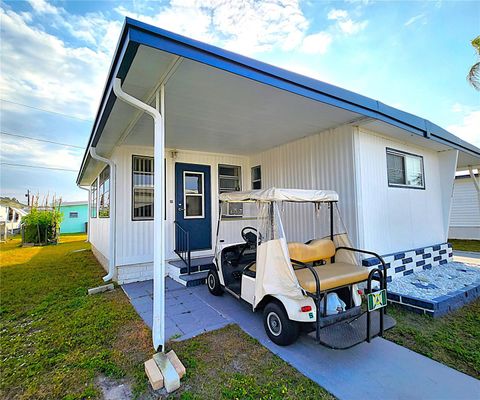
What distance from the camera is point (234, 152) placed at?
6.75 meters

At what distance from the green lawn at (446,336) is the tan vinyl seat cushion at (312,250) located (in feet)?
3.88

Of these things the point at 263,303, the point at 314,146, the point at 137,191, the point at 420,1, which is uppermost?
the point at 420,1

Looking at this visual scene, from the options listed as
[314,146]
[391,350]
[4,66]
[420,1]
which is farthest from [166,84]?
[4,66]

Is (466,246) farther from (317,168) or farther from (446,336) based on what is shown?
(446,336)

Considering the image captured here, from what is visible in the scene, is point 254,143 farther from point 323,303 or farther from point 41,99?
point 41,99

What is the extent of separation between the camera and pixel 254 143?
591 centimetres

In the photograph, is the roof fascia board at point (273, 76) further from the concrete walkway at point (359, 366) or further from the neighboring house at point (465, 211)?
the neighboring house at point (465, 211)

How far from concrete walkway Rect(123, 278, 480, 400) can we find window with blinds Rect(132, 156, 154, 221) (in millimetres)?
2605

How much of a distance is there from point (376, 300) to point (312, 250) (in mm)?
940

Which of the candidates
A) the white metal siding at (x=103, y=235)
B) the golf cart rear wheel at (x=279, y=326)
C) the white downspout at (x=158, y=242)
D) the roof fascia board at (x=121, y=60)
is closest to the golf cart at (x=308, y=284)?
the golf cart rear wheel at (x=279, y=326)

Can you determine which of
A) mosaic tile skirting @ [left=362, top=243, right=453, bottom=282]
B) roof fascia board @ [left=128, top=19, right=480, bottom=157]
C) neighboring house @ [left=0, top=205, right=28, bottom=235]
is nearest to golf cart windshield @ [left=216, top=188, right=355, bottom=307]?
roof fascia board @ [left=128, top=19, right=480, bottom=157]

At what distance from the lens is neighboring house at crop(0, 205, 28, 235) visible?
18.8m

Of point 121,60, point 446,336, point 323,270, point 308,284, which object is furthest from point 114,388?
point 446,336

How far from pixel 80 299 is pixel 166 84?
13.2ft
